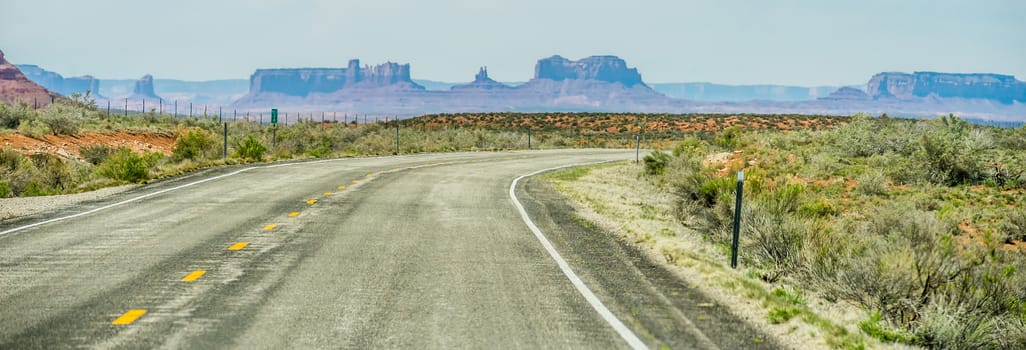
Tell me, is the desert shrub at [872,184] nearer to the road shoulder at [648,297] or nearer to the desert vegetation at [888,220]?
the desert vegetation at [888,220]

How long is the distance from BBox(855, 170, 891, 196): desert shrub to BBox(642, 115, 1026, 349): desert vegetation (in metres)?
0.03

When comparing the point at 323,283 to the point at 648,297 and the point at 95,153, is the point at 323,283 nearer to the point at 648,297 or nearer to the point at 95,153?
the point at 648,297

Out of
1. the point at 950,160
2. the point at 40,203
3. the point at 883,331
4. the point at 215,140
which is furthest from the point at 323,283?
the point at 215,140

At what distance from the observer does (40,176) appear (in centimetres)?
2128

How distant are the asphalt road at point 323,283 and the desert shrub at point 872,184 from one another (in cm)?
964

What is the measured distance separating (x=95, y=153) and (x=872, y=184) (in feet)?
93.1

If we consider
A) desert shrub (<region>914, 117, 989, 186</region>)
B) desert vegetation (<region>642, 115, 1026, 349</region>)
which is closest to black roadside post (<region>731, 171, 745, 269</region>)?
desert vegetation (<region>642, 115, 1026, 349</region>)

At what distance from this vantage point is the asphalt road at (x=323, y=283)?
5.49m

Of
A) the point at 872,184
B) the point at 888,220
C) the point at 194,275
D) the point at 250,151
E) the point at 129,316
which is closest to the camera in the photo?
the point at 129,316

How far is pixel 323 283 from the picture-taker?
23.7 feet

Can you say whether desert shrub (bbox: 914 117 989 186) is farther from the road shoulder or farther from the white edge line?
the white edge line

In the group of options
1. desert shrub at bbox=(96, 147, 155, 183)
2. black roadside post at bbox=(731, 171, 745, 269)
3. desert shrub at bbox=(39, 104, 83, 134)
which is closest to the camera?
black roadside post at bbox=(731, 171, 745, 269)

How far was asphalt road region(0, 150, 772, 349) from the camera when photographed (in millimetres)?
5488

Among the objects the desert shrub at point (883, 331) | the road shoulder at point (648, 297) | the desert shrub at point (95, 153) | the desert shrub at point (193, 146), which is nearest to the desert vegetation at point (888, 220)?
the desert shrub at point (883, 331)
